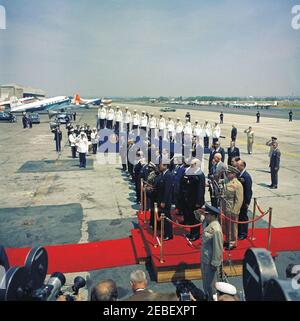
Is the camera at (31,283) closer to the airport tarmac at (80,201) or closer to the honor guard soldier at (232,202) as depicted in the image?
the airport tarmac at (80,201)

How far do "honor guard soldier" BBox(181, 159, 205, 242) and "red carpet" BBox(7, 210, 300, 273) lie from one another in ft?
0.91

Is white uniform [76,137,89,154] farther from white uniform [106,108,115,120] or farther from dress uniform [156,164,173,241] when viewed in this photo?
dress uniform [156,164,173,241]

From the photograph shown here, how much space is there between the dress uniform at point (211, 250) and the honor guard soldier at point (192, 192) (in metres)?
1.80

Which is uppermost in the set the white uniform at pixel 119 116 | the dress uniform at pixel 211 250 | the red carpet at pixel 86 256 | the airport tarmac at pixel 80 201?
the white uniform at pixel 119 116

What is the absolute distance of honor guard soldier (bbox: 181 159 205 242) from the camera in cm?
652

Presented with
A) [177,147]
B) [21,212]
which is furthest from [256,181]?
[21,212]

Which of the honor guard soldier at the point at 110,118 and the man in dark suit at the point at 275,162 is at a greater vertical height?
the honor guard soldier at the point at 110,118

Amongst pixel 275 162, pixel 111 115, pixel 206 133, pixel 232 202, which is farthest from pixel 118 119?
pixel 232 202

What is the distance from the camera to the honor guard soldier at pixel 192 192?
21.4ft

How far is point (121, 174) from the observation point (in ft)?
44.0

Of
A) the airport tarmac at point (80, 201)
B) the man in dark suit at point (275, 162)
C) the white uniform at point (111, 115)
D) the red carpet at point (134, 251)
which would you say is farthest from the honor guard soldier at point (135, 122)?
the red carpet at point (134, 251)

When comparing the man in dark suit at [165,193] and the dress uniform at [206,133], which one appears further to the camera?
the dress uniform at [206,133]

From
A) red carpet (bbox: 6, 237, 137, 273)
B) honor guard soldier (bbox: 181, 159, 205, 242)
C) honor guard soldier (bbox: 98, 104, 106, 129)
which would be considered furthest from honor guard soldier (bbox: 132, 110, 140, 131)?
red carpet (bbox: 6, 237, 137, 273)
